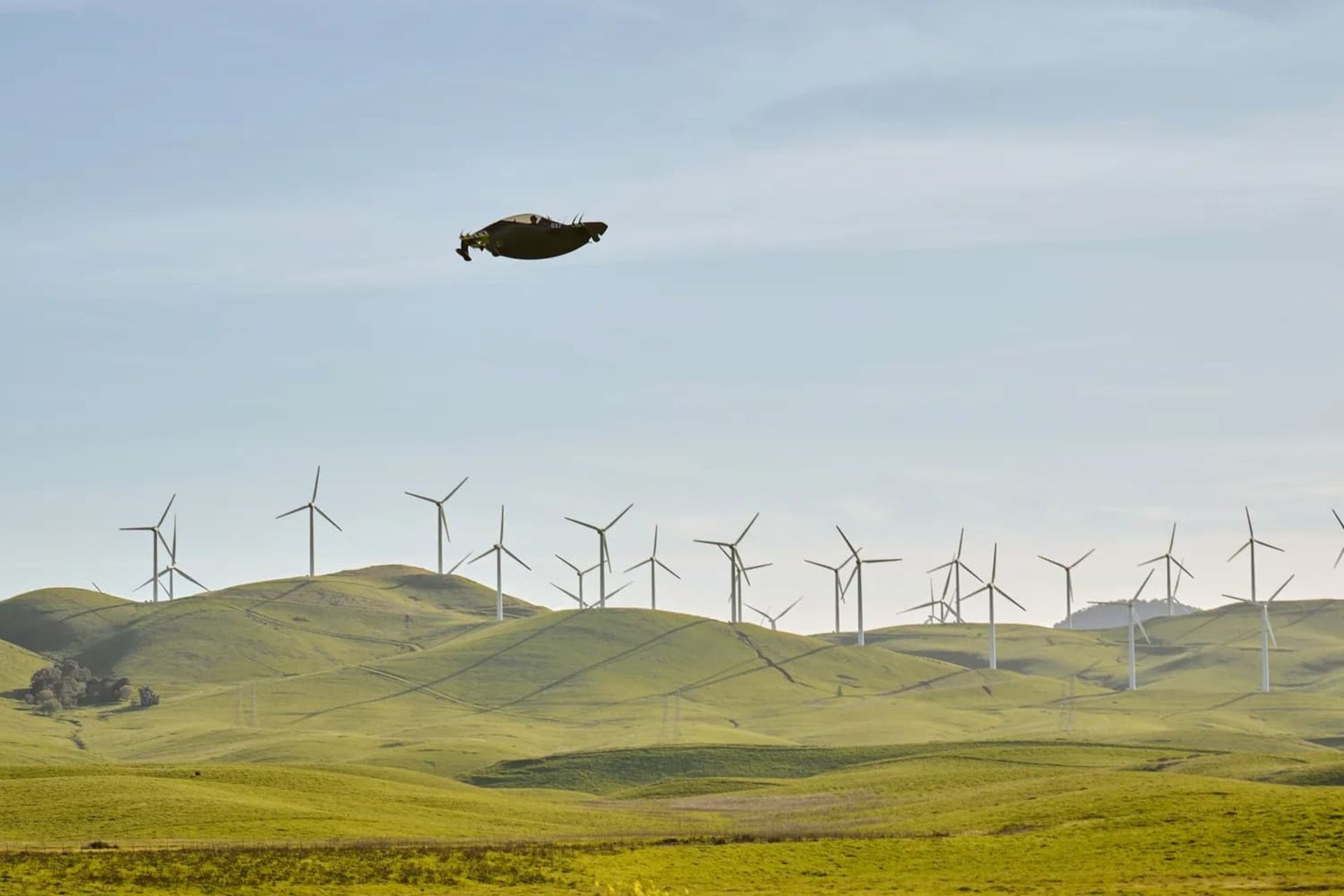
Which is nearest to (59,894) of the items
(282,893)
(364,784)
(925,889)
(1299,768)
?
(282,893)

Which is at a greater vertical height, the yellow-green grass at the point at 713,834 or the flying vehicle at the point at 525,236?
the flying vehicle at the point at 525,236

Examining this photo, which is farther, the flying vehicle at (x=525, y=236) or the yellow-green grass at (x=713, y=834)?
the yellow-green grass at (x=713, y=834)

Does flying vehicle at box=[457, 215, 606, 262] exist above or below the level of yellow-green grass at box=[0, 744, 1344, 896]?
above

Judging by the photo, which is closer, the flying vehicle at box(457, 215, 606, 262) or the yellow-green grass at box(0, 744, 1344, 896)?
the flying vehicle at box(457, 215, 606, 262)

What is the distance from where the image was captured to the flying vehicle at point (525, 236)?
5669 centimetres

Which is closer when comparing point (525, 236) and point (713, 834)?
point (525, 236)

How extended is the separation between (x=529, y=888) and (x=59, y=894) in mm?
21972

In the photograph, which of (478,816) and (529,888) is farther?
(478,816)

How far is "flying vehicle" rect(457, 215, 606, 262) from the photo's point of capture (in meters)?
56.7

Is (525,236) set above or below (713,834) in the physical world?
above

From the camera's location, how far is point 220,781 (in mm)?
153500

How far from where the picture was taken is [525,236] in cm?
5688

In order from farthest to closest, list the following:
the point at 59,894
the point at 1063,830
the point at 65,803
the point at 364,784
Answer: the point at 364,784
the point at 65,803
the point at 1063,830
the point at 59,894

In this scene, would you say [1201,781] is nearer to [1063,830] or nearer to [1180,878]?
[1063,830]
